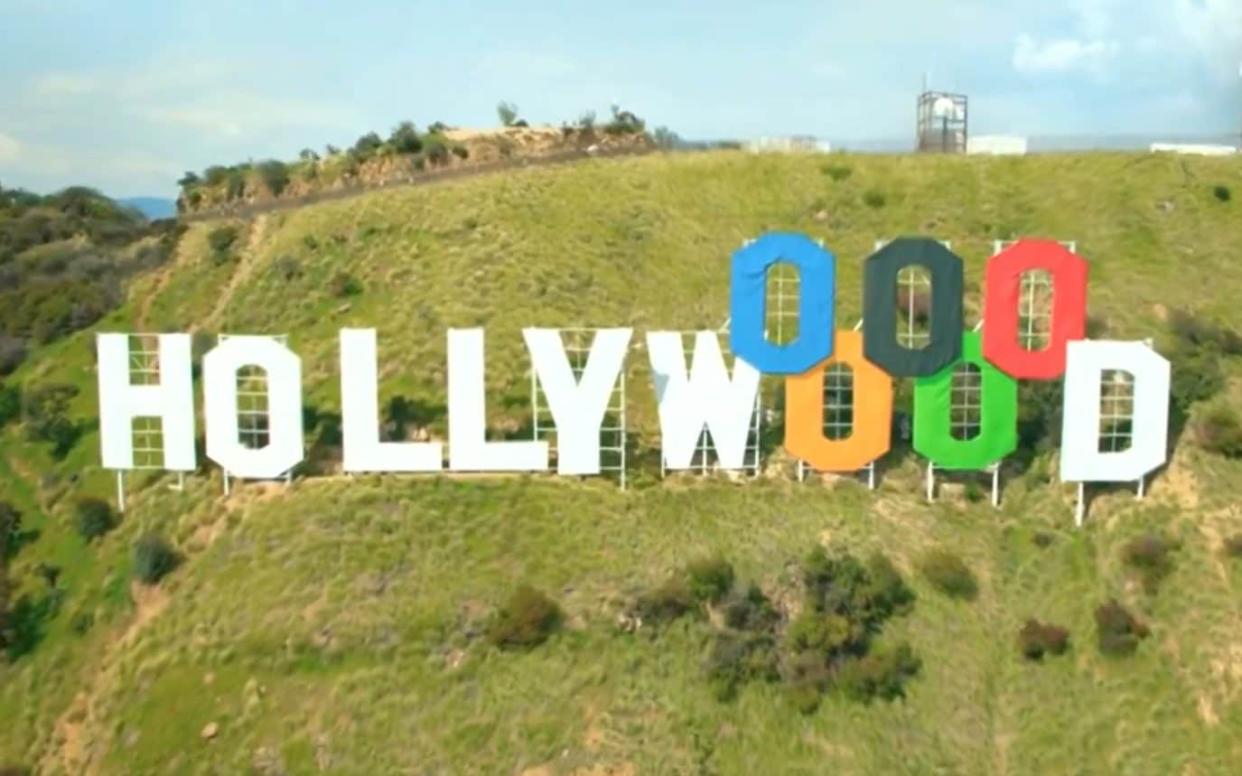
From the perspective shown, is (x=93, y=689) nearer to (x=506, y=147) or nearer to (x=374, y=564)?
(x=374, y=564)

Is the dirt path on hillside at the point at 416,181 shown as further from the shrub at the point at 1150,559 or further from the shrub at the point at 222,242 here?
the shrub at the point at 1150,559

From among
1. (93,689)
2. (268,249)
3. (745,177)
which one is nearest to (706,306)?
(745,177)

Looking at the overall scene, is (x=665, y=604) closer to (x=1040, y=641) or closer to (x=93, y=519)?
(x=1040, y=641)

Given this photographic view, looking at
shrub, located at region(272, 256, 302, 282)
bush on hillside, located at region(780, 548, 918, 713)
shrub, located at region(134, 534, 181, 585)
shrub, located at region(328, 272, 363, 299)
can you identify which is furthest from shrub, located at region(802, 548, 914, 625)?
shrub, located at region(272, 256, 302, 282)

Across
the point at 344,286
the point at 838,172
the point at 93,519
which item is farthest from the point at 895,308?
the point at 93,519

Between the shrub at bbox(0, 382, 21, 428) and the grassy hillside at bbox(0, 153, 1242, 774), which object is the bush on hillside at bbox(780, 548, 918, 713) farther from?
the shrub at bbox(0, 382, 21, 428)

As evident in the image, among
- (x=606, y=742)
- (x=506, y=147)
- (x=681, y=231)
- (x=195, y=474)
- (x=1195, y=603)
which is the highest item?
(x=506, y=147)

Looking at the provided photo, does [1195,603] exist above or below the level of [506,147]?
below
